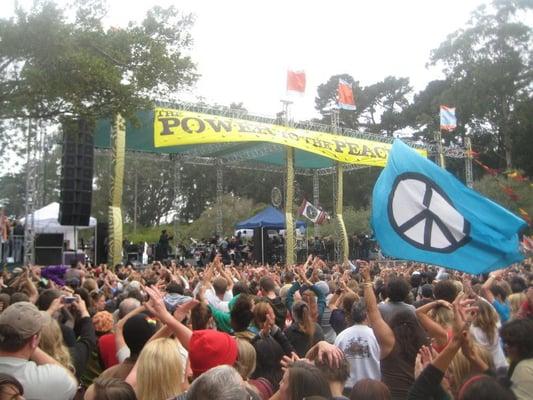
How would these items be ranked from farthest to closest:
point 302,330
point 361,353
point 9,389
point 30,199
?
1. point 30,199
2. point 302,330
3. point 361,353
4. point 9,389

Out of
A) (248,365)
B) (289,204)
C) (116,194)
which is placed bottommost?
(248,365)

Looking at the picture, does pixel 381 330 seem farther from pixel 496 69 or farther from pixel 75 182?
pixel 496 69

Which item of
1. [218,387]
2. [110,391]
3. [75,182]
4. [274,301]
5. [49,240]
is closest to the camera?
[218,387]

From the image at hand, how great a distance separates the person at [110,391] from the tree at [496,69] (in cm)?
4098

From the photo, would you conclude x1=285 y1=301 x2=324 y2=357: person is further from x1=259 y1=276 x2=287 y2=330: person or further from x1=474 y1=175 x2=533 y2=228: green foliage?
x1=474 y1=175 x2=533 y2=228: green foliage

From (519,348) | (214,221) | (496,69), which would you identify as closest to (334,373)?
(519,348)

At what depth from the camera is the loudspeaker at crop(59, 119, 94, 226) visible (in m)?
14.3

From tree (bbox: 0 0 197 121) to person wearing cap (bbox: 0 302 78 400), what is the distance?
19.8 ft

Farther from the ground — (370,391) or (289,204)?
(289,204)

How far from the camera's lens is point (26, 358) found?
2.67 metres

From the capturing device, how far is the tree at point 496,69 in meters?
39.7

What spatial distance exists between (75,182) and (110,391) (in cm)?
1281

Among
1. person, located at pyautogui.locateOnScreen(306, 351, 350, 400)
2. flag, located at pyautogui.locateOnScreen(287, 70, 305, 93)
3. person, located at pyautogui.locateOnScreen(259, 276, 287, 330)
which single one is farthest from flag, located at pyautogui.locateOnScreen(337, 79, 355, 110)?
person, located at pyautogui.locateOnScreen(306, 351, 350, 400)

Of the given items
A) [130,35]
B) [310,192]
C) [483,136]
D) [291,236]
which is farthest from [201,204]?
[130,35]
